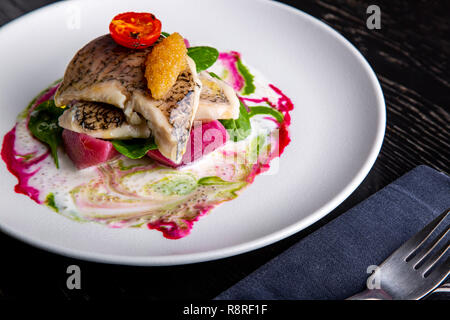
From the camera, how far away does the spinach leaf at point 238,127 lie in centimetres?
252

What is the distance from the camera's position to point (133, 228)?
2.03 m

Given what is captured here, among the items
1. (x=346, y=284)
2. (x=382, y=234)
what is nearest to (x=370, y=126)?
(x=382, y=234)

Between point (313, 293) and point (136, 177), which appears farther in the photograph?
point (136, 177)

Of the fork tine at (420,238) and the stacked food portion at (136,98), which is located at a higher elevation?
the stacked food portion at (136,98)

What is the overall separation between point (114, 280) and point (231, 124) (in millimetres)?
947

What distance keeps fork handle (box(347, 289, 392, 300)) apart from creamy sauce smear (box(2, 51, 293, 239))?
654 millimetres

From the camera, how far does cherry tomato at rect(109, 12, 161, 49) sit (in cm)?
234

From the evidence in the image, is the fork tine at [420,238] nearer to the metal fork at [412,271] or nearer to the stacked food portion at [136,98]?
the metal fork at [412,271]

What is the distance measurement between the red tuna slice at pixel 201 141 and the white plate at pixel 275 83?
0.30m

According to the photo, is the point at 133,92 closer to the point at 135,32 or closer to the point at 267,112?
the point at 135,32

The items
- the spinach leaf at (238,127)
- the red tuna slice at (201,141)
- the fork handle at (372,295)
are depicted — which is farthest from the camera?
the spinach leaf at (238,127)

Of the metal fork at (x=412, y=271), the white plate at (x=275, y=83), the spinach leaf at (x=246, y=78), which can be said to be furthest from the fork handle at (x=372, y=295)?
the spinach leaf at (x=246, y=78)

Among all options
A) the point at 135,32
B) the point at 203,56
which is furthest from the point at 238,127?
the point at 135,32

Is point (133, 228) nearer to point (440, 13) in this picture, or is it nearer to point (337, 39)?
point (337, 39)
